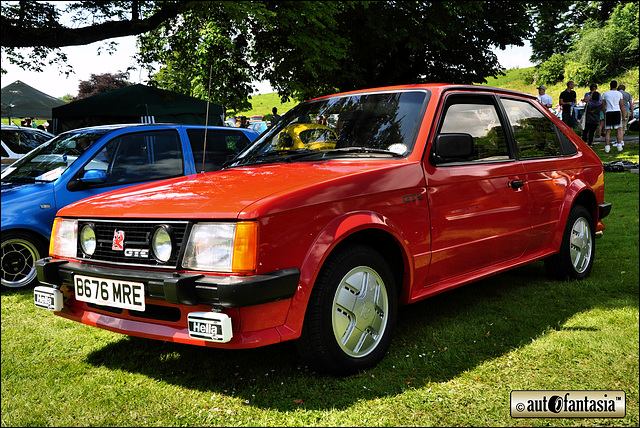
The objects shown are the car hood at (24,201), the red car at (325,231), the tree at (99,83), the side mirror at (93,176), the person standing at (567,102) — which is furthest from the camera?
the tree at (99,83)

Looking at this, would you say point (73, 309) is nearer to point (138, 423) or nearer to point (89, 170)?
point (138, 423)

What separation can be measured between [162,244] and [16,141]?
1052cm

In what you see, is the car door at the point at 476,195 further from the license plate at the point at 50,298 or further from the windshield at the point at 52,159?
the windshield at the point at 52,159

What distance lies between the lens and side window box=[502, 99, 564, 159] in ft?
14.7

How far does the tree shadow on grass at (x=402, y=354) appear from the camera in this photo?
295cm

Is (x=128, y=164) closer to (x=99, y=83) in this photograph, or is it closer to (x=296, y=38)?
(x=296, y=38)

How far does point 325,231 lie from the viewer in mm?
2865

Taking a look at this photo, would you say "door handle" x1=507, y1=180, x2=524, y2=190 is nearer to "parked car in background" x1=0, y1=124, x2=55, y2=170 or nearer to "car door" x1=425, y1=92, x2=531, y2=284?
"car door" x1=425, y1=92, x2=531, y2=284

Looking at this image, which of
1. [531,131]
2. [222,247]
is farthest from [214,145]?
[222,247]

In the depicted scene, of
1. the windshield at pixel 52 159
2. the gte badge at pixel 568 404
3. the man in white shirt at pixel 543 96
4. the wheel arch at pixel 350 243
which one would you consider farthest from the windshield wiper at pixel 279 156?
the man in white shirt at pixel 543 96

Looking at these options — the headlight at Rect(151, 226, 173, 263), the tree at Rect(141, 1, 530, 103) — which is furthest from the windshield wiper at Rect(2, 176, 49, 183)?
the tree at Rect(141, 1, 530, 103)

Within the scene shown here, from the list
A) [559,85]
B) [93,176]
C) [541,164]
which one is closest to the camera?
[541,164]

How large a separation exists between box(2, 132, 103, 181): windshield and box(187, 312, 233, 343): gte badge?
386cm

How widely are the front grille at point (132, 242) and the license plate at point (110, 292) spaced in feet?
0.39
